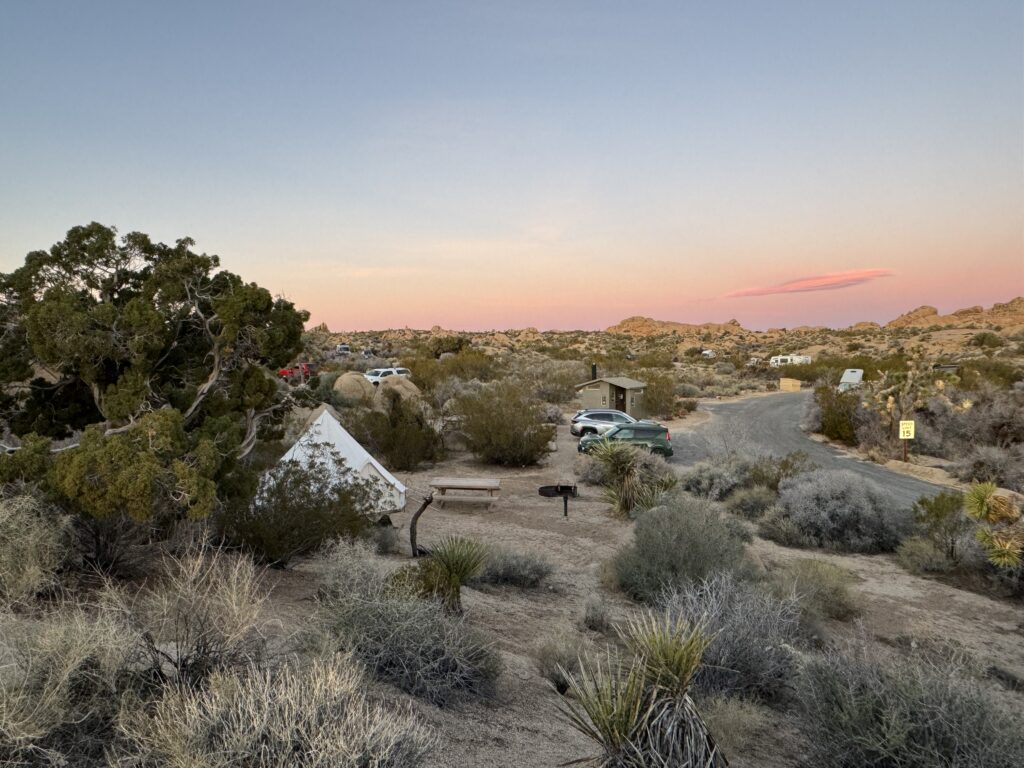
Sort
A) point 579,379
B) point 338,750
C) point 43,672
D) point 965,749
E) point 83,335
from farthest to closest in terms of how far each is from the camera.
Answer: point 579,379 < point 83,335 < point 965,749 < point 43,672 < point 338,750

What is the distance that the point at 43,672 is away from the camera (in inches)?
148

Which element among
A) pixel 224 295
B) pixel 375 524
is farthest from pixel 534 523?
pixel 224 295

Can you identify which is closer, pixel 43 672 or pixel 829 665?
pixel 43 672

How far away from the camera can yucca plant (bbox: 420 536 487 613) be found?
7.28 m

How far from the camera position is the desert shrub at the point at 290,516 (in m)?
8.48

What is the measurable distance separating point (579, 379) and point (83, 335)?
39745 millimetres

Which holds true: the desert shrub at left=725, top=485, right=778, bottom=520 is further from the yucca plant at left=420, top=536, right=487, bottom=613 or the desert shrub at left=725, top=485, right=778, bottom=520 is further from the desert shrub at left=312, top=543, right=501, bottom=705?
the desert shrub at left=312, top=543, right=501, bottom=705

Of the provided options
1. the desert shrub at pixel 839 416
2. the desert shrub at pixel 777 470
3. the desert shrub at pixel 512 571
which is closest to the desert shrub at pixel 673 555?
the desert shrub at pixel 512 571

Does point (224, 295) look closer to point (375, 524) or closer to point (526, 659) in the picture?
point (526, 659)

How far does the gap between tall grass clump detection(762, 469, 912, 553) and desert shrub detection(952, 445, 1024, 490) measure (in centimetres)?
574

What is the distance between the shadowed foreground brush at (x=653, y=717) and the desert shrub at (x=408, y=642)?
139 centimetres

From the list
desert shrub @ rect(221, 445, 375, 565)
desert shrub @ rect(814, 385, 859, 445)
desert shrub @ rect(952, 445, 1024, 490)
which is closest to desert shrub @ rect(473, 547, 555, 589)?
desert shrub @ rect(221, 445, 375, 565)

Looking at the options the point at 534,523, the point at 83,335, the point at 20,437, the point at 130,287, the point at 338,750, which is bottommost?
the point at 534,523

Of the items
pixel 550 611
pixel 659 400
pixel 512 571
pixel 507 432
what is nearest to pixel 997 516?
pixel 550 611
